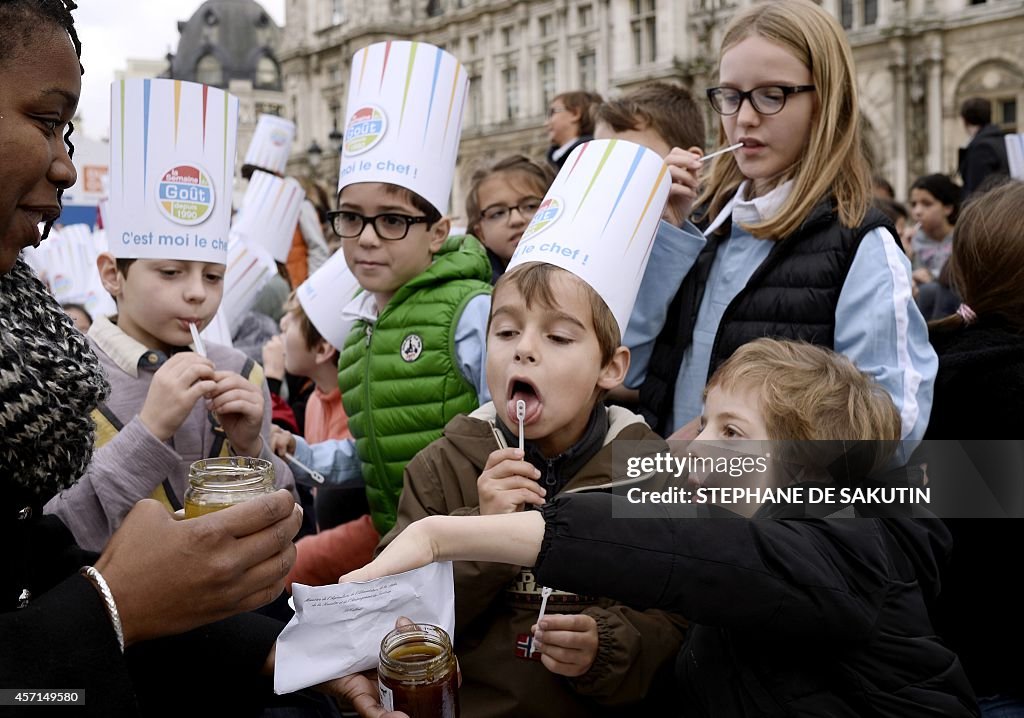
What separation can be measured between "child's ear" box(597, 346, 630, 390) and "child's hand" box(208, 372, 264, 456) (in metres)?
0.94

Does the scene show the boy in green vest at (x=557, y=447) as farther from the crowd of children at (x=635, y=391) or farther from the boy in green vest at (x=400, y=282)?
the boy in green vest at (x=400, y=282)

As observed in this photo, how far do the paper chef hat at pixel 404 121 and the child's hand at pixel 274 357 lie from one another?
66.9 inches

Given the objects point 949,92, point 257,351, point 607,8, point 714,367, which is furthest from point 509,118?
point 714,367

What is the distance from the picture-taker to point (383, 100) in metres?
3.24

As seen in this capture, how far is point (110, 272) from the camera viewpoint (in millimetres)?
2832

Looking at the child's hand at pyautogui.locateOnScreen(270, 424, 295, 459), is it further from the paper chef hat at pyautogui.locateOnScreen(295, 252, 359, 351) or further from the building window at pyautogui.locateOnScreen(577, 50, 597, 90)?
the building window at pyautogui.locateOnScreen(577, 50, 597, 90)

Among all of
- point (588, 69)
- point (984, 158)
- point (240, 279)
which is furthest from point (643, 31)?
point (240, 279)

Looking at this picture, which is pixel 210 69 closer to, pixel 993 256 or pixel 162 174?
pixel 162 174

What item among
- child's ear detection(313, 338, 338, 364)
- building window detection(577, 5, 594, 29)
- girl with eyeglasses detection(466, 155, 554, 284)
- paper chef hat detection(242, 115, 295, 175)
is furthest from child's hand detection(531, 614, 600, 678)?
building window detection(577, 5, 594, 29)

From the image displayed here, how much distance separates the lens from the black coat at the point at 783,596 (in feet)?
5.02

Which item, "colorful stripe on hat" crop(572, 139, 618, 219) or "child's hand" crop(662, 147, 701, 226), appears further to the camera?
"child's hand" crop(662, 147, 701, 226)

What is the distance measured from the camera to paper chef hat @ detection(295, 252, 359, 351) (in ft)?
12.7

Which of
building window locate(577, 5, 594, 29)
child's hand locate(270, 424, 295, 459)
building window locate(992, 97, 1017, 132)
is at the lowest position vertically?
child's hand locate(270, 424, 295, 459)

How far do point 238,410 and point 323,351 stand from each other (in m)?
1.58
